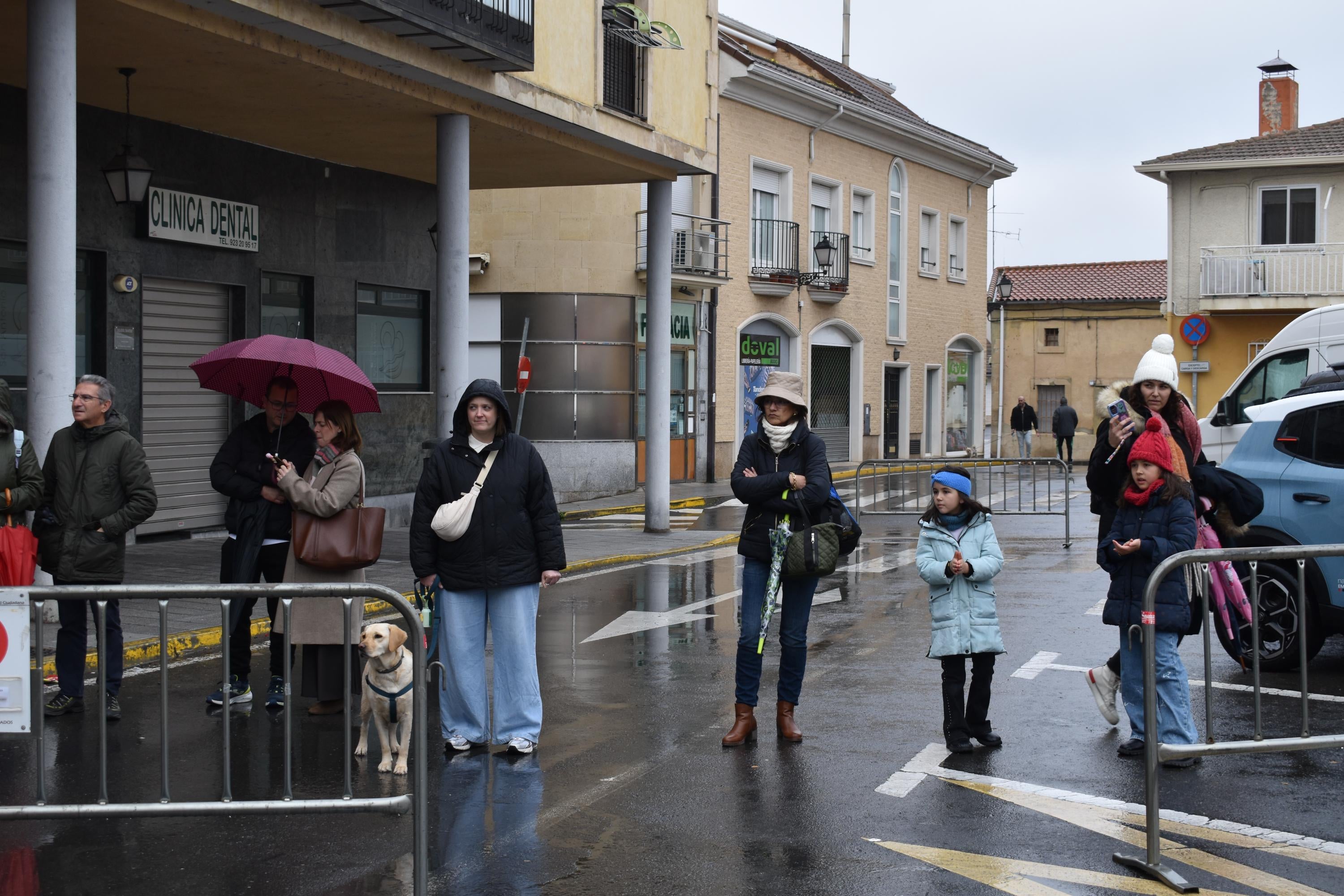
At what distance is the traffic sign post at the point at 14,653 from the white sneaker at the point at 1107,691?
16.7 ft

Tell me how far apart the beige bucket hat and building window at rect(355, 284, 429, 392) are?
11.2 metres

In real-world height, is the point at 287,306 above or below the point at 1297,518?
above

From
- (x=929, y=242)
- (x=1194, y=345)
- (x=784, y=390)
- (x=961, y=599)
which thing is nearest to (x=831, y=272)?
(x=929, y=242)

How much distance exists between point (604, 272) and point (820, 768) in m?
18.9

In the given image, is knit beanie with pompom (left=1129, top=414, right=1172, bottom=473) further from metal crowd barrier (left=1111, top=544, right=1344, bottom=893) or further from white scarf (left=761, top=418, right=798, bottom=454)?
white scarf (left=761, top=418, right=798, bottom=454)

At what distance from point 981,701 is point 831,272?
986 inches

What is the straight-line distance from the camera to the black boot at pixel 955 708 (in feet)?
22.6

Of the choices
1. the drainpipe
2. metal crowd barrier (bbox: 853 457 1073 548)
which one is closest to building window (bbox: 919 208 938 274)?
the drainpipe

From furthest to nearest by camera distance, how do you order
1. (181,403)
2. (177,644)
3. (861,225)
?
(861,225), (181,403), (177,644)

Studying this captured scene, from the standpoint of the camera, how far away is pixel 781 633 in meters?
7.09

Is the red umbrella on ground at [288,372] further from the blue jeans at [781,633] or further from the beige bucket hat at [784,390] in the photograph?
the blue jeans at [781,633]

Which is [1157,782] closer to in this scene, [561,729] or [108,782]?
[561,729]

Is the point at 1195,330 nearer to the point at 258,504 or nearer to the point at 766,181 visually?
the point at 766,181

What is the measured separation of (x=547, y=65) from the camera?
14219mm
